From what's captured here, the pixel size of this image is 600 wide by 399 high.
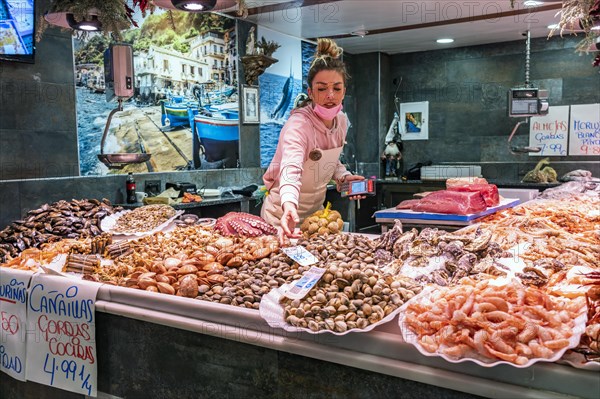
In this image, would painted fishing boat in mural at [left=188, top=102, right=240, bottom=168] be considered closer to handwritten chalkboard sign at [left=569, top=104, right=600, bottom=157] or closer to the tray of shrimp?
the tray of shrimp

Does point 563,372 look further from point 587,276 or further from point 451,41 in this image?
point 451,41

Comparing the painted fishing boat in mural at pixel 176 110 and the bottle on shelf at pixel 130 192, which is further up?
the painted fishing boat in mural at pixel 176 110

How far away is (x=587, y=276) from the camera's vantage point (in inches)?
66.2

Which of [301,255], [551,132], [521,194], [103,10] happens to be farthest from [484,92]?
[301,255]

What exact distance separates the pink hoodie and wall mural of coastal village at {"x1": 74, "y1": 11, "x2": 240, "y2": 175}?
2.21 metres

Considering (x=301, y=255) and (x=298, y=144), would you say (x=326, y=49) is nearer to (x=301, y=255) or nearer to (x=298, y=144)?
(x=298, y=144)

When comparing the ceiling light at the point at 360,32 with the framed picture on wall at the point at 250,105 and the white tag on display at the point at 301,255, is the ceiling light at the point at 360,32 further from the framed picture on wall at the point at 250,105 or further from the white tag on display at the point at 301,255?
the white tag on display at the point at 301,255

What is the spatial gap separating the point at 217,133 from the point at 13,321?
14.4 feet

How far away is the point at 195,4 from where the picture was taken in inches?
104

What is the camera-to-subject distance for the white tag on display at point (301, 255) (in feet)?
7.13

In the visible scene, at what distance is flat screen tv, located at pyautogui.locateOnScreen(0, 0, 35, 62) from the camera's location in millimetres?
4340

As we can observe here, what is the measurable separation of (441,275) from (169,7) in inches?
76.5

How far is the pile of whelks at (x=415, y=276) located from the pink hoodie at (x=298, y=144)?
33 centimetres

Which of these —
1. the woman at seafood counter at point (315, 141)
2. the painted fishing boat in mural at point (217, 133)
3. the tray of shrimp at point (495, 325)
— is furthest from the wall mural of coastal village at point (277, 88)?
the tray of shrimp at point (495, 325)
